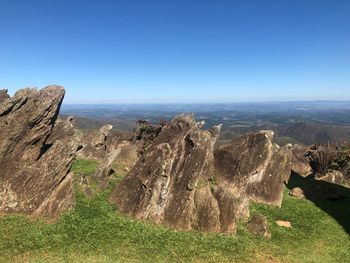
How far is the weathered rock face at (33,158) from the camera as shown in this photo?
33750 mm

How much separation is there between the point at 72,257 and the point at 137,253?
4.86 meters

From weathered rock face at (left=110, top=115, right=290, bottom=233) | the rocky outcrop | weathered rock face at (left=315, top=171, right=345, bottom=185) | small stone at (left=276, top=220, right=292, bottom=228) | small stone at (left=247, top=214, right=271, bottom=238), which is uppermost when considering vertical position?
the rocky outcrop

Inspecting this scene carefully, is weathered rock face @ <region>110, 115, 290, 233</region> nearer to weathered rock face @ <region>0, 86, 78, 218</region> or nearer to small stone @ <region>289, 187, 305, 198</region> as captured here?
small stone @ <region>289, 187, 305, 198</region>

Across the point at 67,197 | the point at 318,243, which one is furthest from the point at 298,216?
the point at 67,197

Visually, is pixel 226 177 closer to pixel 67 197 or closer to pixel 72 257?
pixel 67 197

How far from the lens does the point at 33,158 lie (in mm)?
38156

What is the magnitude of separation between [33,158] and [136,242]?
15.0m

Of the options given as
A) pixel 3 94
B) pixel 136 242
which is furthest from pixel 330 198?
pixel 3 94

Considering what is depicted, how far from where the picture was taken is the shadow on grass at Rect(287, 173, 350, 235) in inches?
1669

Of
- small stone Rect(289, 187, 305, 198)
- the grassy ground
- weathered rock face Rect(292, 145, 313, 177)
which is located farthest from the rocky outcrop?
weathered rock face Rect(292, 145, 313, 177)

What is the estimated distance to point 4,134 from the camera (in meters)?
36.1

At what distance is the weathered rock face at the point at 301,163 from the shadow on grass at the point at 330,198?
25.0 feet

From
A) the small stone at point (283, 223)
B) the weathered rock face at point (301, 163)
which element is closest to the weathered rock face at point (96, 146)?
the small stone at point (283, 223)

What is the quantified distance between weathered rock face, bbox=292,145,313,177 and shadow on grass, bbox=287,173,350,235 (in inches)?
300
